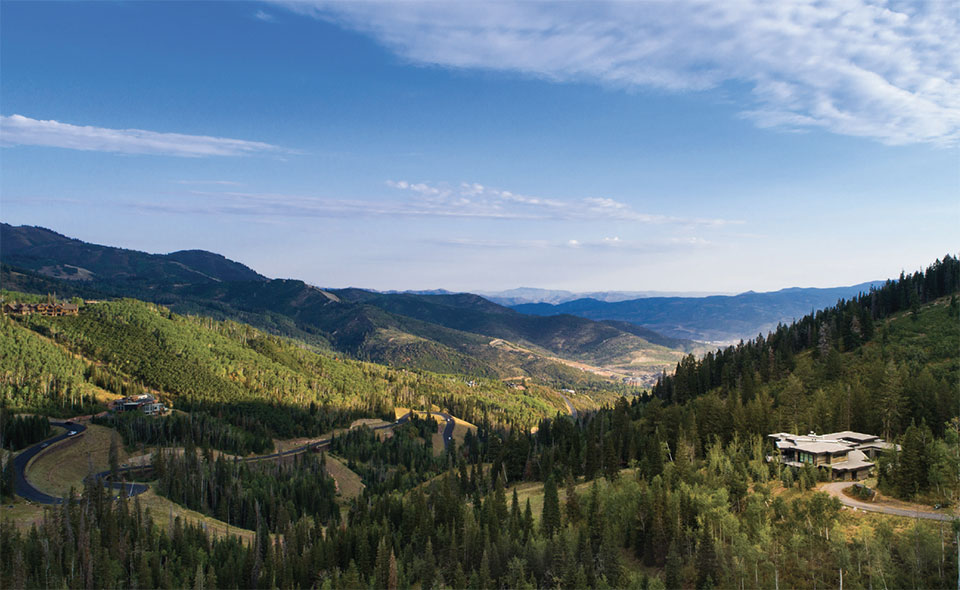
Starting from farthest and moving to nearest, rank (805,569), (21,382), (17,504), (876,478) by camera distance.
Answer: (21,382), (17,504), (876,478), (805,569)

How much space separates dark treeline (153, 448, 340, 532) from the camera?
125m

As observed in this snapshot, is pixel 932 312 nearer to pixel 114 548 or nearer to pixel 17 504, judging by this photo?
pixel 114 548

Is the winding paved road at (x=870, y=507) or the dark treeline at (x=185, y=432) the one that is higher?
the winding paved road at (x=870, y=507)

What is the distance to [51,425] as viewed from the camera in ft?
515

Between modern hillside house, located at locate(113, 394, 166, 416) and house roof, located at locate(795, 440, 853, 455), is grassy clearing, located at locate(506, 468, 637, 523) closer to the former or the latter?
house roof, located at locate(795, 440, 853, 455)

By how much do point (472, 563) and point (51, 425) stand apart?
452 feet

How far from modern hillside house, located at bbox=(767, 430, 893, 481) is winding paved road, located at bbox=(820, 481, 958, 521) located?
233 cm

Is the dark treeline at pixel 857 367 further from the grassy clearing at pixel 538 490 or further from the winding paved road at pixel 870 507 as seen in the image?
the grassy clearing at pixel 538 490

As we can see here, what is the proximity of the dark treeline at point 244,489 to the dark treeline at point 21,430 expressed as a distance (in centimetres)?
2876

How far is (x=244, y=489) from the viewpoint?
13300 cm

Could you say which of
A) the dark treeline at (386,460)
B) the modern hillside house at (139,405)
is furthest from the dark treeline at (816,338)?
the modern hillside house at (139,405)

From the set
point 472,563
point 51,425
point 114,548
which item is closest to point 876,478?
point 472,563

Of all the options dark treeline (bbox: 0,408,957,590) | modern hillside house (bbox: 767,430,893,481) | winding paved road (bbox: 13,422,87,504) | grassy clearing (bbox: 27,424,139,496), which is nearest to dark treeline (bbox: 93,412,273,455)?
grassy clearing (bbox: 27,424,139,496)

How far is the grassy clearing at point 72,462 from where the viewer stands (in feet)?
409
